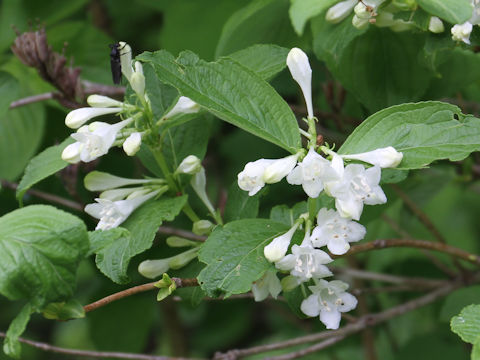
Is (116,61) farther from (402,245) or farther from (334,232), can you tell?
(402,245)

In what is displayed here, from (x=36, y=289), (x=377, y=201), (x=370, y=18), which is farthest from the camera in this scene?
(x=370, y=18)

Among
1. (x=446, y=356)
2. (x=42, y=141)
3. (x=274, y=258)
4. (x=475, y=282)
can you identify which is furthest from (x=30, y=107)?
(x=446, y=356)

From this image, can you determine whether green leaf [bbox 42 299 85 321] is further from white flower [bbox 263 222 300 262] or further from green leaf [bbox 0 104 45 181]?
green leaf [bbox 0 104 45 181]

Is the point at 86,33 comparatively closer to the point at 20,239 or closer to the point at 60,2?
the point at 60,2

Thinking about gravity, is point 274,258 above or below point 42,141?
above

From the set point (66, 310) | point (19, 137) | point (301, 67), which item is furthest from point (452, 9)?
point (19, 137)

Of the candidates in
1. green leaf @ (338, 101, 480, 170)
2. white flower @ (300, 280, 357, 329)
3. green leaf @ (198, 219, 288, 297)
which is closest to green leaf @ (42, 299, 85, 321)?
green leaf @ (198, 219, 288, 297)

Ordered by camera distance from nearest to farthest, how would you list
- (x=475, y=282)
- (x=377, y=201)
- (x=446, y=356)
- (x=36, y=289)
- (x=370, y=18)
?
(x=36, y=289)
(x=377, y=201)
(x=370, y=18)
(x=475, y=282)
(x=446, y=356)
